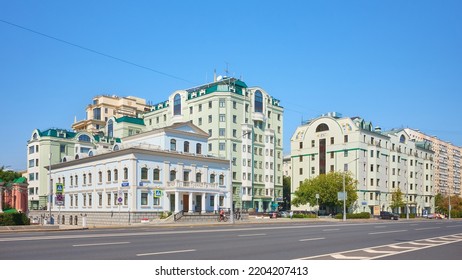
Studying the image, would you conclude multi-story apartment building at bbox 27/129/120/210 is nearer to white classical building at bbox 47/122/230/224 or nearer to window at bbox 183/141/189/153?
white classical building at bbox 47/122/230/224

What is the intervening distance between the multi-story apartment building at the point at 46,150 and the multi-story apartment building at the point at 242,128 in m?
15.7

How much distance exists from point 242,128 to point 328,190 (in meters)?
18.1

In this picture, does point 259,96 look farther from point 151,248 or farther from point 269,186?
point 151,248

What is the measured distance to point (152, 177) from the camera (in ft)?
187

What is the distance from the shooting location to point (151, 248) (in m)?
17.2

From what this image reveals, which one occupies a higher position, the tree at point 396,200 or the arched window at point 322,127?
the arched window at point 322,127

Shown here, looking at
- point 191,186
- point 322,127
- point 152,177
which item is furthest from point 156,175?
point 322,127

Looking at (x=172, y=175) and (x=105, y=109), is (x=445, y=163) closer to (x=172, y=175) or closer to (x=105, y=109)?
(x=105, y=109)

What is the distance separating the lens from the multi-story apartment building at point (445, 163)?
134m

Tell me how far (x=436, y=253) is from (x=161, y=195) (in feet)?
145

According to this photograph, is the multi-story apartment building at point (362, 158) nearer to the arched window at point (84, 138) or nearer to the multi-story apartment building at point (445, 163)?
the multi-story apartment building at point (445, 163)

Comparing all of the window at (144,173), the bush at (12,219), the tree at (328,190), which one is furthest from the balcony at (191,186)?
the tree at (328,190)

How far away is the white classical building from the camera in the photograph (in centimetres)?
5581
